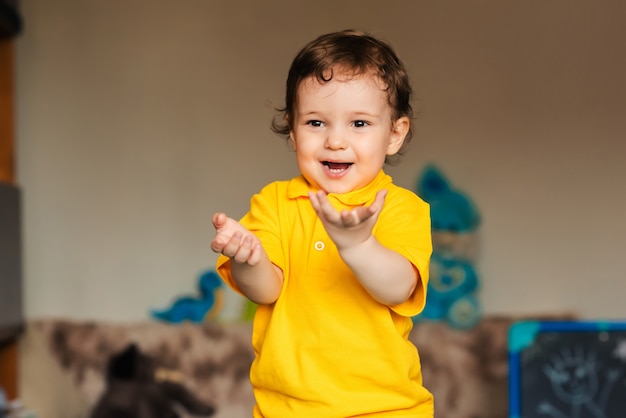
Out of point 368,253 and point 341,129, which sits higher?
point 341,129

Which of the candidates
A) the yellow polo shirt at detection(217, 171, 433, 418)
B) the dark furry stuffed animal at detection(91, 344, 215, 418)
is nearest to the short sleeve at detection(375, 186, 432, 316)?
the yellow polo shirt at detection(217, 171, 433, 418)

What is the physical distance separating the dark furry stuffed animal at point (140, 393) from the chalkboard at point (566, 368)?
818 mm

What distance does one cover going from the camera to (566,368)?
1.99m

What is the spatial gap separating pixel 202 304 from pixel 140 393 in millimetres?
285

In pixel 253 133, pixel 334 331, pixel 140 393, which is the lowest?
pixel 140 393

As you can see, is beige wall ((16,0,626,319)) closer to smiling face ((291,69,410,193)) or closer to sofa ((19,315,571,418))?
sofa ((19,315,571,418))

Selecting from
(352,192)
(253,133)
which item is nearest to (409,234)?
(352,192)

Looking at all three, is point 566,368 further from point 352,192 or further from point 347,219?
point 347,219

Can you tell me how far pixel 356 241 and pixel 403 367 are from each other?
0.67ft

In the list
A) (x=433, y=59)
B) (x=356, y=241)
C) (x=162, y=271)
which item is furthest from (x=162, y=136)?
(x=356, y=241)

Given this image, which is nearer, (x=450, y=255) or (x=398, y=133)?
(x=398, y=133)

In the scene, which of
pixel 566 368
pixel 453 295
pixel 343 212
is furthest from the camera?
pixel 453 295

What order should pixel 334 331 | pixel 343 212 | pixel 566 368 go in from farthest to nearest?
pixel 566 368 < pixel 334 331 < pixel 343 212

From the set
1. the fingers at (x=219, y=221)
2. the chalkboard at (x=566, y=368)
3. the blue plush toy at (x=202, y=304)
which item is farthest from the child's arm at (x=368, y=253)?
the blue plush toy at (x=202, y=304)
